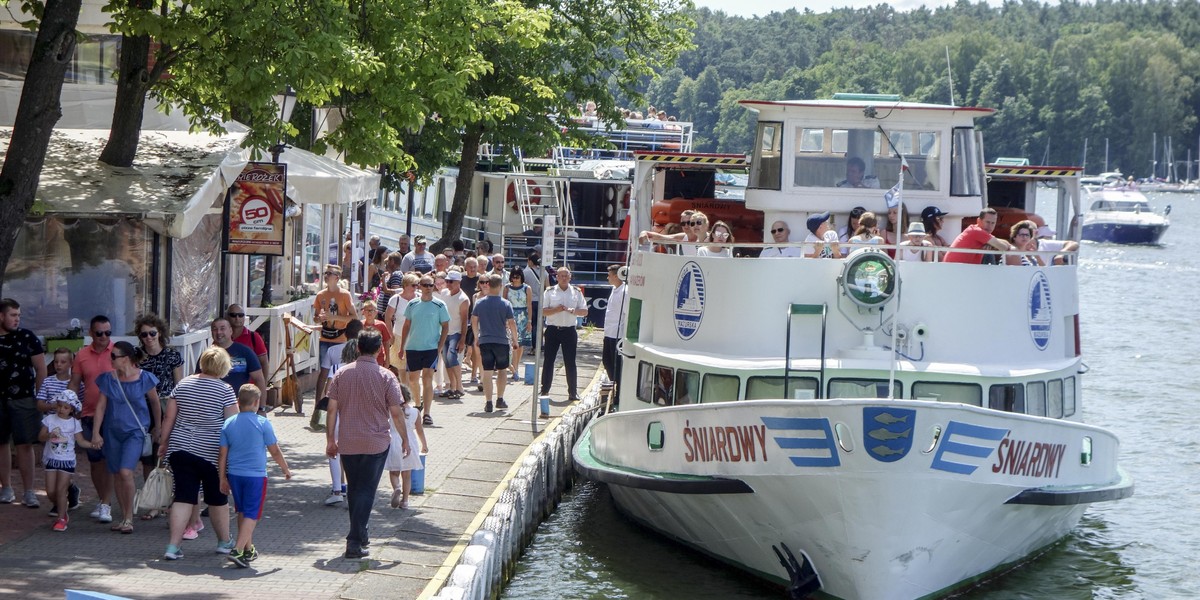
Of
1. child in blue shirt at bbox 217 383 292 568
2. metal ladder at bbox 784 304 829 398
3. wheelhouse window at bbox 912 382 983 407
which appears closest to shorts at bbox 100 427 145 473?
child in blue shirt at bbox 217 383 292 568

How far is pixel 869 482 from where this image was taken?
10.9 meters

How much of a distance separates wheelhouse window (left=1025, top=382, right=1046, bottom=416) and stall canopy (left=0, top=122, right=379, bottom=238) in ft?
25.8

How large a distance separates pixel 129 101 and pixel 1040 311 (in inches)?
349

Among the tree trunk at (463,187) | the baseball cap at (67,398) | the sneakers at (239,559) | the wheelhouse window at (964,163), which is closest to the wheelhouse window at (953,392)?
the wheelhouse window at (964,163)

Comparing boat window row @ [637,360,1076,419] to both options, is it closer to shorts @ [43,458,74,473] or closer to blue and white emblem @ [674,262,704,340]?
blue and white emblem @ [674,262,704,340]

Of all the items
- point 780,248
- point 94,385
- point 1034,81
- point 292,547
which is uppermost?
point 1034,81


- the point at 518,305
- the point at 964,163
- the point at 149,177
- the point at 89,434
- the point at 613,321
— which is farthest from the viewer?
the point at 518,305

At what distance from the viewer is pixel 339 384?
431 inches

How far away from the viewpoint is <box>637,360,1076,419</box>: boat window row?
12.0 meters

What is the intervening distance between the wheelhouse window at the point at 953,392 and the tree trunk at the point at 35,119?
7.66 meters

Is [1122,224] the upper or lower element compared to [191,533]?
upper

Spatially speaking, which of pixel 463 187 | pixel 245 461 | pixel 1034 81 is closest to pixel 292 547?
pixel 245 461

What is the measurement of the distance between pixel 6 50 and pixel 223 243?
5451 mm

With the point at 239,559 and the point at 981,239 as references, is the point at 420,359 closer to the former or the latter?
the point at 239,559
